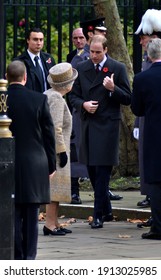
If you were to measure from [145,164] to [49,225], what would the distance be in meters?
1.20

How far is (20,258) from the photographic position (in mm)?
10047

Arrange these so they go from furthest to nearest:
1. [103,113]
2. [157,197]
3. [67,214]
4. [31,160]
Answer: [67,214] → [103,113] → [157,197] → [31,160]

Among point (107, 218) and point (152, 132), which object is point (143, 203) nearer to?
point (107, 218)

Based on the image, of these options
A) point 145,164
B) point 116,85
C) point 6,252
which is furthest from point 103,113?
point 6,252

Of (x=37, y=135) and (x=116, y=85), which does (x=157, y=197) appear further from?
(x=37, y=135)

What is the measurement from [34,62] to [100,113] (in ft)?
8.04

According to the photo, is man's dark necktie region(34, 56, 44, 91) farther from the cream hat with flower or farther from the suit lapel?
the cream hat with flower

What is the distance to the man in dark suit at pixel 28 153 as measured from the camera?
10023 mm

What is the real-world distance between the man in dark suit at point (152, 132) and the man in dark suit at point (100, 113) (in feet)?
3.33

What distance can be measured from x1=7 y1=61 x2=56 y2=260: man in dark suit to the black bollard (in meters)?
0.65

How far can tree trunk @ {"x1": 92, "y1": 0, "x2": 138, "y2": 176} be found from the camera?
17.8m

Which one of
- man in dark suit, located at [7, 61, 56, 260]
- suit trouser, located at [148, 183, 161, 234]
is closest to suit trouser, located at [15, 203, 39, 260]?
man in dark suit, located at [7, 61, 56, 260]

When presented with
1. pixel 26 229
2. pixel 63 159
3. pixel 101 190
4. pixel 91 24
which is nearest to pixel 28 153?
pixel 26 229
